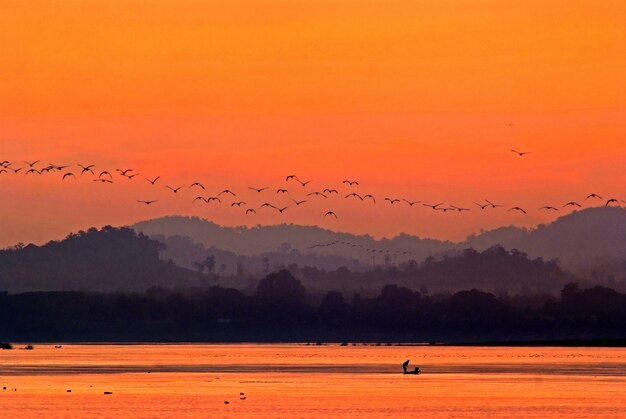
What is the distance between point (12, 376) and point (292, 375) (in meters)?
23.9

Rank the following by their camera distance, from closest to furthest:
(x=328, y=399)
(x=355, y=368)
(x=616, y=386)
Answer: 1. (x=328, y=399)
2. (x=616, y=386)
3. (x=355, y=368)

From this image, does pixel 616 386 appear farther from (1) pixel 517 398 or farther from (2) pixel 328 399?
(2) pixel 328 399

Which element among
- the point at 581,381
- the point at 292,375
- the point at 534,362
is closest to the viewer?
the point at 581,381

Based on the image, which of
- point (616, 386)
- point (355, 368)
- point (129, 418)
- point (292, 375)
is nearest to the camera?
point (129, 418)

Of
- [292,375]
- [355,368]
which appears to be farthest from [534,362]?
[292,375]

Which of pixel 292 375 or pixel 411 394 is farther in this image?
pixel 292 375

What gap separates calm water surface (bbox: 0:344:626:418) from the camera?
91625 millimetres

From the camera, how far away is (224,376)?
136 m

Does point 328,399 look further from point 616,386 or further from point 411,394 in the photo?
point 616,386

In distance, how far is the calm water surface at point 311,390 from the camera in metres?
91.6

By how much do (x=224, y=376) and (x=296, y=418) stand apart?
49843mm

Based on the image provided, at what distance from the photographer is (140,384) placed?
12106cm

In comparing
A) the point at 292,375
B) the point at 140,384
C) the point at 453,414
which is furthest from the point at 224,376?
the point at 453,414

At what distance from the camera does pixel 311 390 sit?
11269 cm
